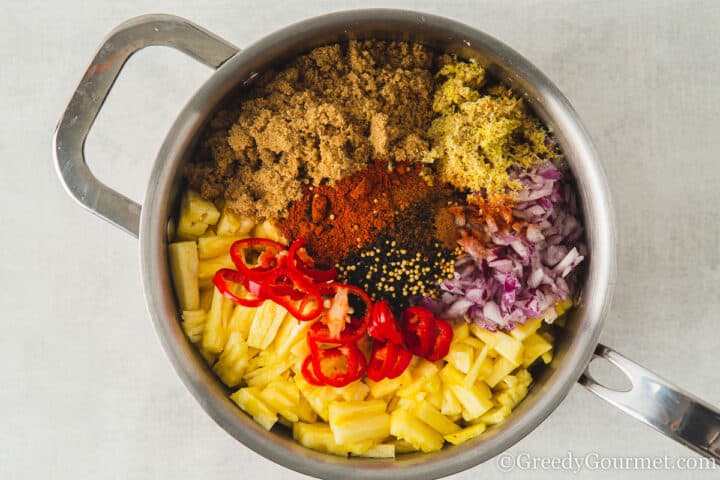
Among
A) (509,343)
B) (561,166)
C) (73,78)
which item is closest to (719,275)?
(561,166)

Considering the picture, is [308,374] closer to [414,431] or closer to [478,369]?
[414,431]

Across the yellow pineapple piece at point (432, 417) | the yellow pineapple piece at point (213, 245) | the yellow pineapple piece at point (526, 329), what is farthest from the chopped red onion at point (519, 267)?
the yellow pineapple piece at point (213, 245)

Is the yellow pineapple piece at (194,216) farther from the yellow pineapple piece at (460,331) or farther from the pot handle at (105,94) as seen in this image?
the yellow pineapple piece at (460,331)

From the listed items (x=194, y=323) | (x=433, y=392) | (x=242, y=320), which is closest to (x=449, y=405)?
(x=433, y=392)

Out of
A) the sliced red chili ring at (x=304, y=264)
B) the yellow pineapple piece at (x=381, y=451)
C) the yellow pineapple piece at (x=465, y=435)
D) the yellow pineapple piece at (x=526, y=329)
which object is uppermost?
the sliced red chili ring at (x=304, y=264)

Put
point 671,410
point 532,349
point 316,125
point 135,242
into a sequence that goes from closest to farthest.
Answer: point 671,410 → point 316,125 → point 532,349 → point 135,242
